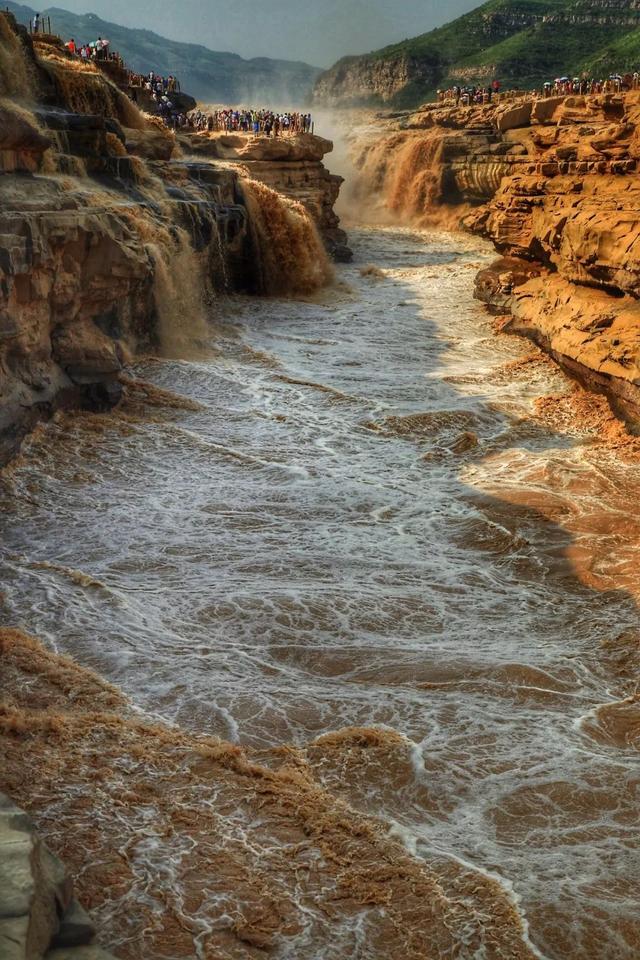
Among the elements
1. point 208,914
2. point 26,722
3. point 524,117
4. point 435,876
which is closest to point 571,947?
point 435,876

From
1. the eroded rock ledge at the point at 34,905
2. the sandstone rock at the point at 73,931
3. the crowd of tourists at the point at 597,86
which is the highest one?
the crowd of tourists at the point at 597,86

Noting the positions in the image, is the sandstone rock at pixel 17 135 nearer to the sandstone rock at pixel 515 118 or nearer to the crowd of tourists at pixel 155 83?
the crowd of tourists at pixel 155 83

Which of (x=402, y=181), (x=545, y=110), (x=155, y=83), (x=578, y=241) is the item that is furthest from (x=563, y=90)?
(x=578, y=241)

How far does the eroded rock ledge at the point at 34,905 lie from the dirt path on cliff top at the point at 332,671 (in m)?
0.60

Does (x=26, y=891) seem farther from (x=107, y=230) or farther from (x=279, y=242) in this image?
(x=279, y=242)

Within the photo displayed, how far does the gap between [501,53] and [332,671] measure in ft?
154

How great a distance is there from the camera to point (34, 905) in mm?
2695

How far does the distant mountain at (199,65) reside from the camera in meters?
72.3

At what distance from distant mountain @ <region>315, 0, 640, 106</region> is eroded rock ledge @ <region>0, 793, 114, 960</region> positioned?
42.5 m

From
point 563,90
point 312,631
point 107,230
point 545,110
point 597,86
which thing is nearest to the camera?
point 312,631

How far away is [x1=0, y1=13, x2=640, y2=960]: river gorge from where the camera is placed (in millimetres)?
3777

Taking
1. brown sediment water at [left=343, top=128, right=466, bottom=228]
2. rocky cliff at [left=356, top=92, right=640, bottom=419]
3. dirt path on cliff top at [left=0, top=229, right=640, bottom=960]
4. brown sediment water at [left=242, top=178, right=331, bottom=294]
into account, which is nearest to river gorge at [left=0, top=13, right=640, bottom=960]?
dirt path on cliff top at [left=0, top=229, right=640, bottom=960]

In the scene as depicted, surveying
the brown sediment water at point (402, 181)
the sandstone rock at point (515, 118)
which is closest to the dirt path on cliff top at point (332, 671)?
the sandstone rock at point (515, 118)

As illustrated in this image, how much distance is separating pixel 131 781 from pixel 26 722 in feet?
2.15
